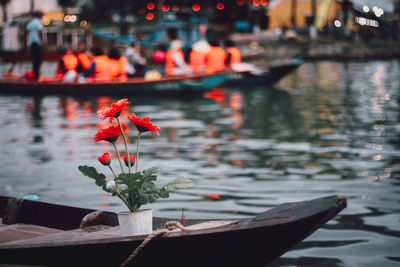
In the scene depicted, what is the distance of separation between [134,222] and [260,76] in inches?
730

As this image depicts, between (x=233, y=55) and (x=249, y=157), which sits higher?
(x=233, y=55)

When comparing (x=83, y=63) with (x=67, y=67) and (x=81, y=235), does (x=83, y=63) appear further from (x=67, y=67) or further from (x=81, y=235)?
(x=81, y=235)

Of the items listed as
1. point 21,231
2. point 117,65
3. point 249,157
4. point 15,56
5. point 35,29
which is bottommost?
point 249,157

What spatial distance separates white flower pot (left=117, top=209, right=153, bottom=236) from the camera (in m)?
4.57

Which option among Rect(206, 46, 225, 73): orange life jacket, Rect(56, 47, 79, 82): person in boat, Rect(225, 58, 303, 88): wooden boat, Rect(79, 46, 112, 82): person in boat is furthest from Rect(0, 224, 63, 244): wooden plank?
Rect(206, 46, 225, 73): orange life jacket

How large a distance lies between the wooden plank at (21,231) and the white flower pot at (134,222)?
94 centimetres

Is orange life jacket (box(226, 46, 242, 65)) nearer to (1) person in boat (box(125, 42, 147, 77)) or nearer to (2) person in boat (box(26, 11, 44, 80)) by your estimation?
(1) person in boat (box(125, 42, 147, 77))

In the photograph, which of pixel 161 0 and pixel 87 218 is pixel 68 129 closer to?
pixel 87 218

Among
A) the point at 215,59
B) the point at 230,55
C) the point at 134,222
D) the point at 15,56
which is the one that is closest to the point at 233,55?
the point at 230,55

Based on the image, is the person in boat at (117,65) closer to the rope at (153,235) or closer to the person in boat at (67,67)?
the person in boat at (67,67)

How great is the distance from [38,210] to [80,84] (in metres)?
14.4

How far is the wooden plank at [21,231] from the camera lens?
17.2 feet

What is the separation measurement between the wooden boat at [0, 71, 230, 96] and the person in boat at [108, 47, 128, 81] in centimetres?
48

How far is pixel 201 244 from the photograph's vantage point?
4285mm
